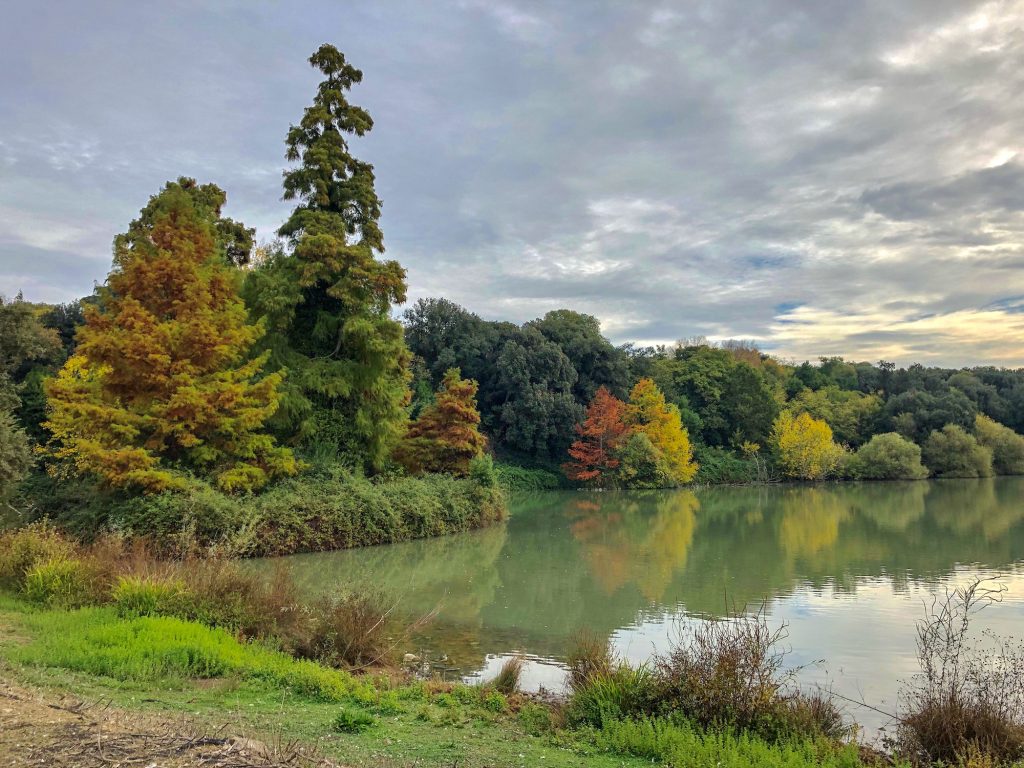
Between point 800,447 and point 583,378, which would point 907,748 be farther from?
point 800,447

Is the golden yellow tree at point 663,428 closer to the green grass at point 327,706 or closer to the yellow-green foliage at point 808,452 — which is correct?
the yellow-green foliage at point 808,452

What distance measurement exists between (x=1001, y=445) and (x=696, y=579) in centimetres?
4870

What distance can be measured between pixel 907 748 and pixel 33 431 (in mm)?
26115

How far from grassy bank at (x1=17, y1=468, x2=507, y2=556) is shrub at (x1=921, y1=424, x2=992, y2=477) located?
41.4m

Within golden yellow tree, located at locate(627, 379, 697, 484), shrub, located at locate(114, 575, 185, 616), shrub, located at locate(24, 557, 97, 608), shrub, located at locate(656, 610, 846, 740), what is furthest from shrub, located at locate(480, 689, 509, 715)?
golden yellow tree, located at locate(627, 379, 697, 484)

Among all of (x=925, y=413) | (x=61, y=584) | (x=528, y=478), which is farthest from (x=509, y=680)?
(x=925, y=413)

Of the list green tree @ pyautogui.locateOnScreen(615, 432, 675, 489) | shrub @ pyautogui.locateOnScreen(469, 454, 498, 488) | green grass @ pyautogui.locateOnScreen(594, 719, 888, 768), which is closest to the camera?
green grass @ pyautogui.locateOnScreen(594, 719, 888, 768)

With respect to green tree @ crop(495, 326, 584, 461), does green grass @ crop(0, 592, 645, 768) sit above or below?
below

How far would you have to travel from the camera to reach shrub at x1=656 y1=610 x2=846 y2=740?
528 cm

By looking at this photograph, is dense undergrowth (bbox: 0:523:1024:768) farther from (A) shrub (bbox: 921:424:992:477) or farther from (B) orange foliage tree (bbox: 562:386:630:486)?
(A) shrub (bbox: 921:424:992:477)

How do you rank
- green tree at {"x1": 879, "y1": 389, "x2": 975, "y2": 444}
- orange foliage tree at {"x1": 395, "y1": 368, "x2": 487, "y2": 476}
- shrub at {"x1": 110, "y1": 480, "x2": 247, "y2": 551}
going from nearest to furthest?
shrub at {"x1": 110, "y1": 480, "x2": 247, "y2": 551}
orange foliage tree at {"x1": 395, "y1": 368, "x2": 487, "y2": 476}
green tree at {"x1": 879, "y1": 389, "x2": 975, "y2": 444}

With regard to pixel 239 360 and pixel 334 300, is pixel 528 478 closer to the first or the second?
pixel 334 300

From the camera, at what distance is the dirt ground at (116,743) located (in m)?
3.51

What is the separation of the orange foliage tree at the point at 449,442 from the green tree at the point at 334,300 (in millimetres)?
2398
